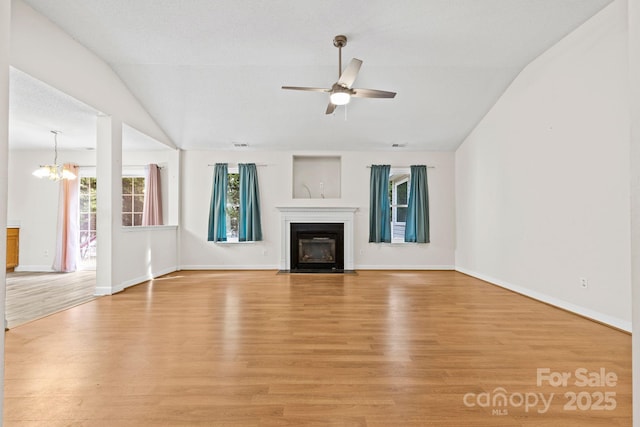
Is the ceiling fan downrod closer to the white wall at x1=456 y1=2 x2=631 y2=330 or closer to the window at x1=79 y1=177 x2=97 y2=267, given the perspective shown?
the white wall at x1=456 y1=2 x2=631 y2=330

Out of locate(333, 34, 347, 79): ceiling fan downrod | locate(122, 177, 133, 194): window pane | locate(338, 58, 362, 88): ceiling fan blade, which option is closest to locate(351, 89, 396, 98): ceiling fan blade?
locate(338, 58, 362, 88): ceiling fan blade

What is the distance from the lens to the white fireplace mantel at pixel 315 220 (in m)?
6.47

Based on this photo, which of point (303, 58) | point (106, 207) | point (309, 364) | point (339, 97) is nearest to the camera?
point (309, 364)

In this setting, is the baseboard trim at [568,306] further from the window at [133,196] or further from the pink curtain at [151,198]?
the window at [133,196]

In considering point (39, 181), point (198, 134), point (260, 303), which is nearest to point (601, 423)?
point (260, 303)

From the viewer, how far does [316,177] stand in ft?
22.5

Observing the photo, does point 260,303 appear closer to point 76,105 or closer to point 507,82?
point 76,105

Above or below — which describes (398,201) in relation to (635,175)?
above

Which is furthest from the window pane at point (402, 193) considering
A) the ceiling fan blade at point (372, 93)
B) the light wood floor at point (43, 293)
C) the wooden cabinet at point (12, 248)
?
the wooden cabinet at point (12, 248)

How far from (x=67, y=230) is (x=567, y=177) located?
26.6ft

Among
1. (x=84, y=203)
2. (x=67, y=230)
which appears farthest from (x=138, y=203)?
(x=67, y=230)

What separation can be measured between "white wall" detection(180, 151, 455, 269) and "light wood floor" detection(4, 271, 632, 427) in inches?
105

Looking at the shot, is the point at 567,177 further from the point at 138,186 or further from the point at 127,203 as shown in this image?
the point at 127,203

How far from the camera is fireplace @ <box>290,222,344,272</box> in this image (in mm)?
6535
